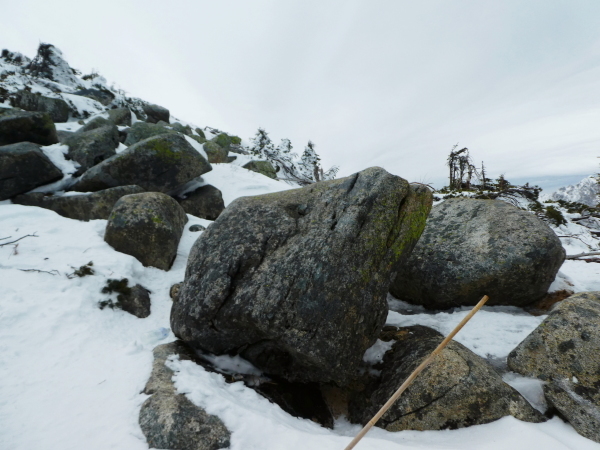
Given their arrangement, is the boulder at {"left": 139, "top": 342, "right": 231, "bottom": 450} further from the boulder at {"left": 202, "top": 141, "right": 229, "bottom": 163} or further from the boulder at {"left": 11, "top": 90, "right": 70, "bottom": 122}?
the boulder at {"left": 11, "top": 90, "right": 70, "bottom": 122}

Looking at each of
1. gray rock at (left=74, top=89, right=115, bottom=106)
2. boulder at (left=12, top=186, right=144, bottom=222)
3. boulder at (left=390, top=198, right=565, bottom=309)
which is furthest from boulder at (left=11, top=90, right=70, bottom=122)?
boulder at (left=390, top=198, right=565, bottom=309)

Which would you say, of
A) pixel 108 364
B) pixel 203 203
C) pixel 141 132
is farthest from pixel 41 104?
pixel 108 364

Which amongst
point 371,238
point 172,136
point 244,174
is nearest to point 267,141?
point 244,174

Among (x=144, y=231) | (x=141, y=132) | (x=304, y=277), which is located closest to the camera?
(x=304, y=277)

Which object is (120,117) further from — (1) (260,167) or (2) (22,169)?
(2) (22,169)

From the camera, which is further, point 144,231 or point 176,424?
point 144,231

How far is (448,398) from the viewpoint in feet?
11.0

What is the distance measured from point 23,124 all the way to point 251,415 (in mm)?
14056

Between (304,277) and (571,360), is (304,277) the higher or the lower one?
the higher one

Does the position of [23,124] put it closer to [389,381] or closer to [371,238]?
[371,238]

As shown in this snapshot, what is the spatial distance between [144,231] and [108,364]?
12.2 feet

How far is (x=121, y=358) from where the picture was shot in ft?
13.4

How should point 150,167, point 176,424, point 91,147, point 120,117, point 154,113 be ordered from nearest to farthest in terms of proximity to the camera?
point 176,424
point 150,167
point 91,147
point 120,117
point 154,113

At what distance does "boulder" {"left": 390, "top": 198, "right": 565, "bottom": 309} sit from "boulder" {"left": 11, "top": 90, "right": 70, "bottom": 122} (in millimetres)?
19830
